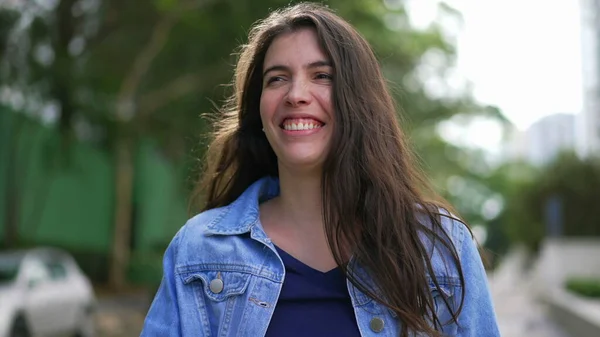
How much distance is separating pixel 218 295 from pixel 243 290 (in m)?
0.07

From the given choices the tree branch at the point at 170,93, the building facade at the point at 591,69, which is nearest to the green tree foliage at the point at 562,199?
the tree branch at the point at 170,93

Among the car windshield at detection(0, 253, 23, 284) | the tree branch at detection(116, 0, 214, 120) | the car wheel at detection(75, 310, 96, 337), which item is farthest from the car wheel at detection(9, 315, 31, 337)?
the tree branch at detection(116, 0, 214, 120)

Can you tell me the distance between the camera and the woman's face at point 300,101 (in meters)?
2.43

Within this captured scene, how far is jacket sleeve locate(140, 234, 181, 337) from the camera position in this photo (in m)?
2.33

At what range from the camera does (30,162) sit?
1934cm

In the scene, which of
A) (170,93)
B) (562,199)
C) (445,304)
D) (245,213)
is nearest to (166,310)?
(245,213)

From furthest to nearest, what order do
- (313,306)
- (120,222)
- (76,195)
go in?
(76,195) < (120,222) < (313,306)

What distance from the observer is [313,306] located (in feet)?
7.54

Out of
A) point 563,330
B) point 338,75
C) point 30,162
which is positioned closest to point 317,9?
point 338,75

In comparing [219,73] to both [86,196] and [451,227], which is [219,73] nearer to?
[86,196]

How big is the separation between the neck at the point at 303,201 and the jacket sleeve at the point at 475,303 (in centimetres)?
42

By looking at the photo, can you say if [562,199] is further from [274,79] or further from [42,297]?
[274,79]

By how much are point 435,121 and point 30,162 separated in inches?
478

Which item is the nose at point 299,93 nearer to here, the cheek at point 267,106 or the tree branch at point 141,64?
the cheek at point 267,106
